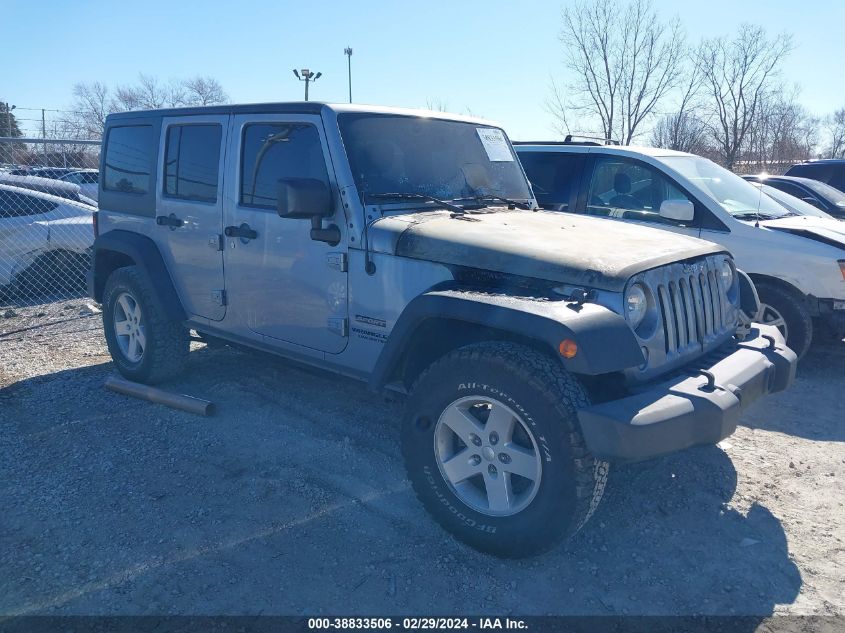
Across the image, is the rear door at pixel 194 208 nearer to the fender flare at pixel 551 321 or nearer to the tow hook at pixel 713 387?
the fender flare at pixel 551 321

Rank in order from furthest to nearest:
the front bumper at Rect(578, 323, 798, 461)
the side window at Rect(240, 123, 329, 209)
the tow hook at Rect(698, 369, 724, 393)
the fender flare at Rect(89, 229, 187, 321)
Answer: the fender flare at Rect(89, 229, 187, 321), the side window at Rect(240, 123, 329, 209), the tow hook at Rect(698, 369, 724, 393), the front bumper at Rect(578, 323, 798, 461)

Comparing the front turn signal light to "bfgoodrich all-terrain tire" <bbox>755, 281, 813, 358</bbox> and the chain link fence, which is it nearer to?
"bfgoodrich all-terrain tire" <bbox>755, 281, 813, 358</bbox>

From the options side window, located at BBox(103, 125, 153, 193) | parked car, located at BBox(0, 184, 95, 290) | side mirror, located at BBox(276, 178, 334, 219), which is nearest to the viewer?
side mirror, located at BBox(276, 178, 334, 219)

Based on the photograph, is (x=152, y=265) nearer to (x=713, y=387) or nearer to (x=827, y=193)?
(x=713, y=387)

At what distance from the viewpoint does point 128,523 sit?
3.47m

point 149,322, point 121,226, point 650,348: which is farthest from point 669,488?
point 121,226

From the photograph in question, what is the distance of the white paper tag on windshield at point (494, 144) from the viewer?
471 cm

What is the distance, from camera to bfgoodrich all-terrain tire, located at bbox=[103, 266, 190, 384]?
521cm

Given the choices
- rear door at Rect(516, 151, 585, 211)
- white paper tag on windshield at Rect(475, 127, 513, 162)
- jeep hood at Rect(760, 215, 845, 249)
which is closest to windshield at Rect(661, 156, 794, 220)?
jeep hood at Rect(760, 215, 845, 249)

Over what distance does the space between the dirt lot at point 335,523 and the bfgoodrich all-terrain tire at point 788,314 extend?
2.43ft

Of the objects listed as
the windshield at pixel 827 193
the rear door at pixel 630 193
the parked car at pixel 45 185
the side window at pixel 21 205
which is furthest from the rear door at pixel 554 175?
the parked car at pixel 45 185

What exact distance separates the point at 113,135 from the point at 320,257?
2789 millimetres

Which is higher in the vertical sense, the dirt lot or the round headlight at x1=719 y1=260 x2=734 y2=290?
the round headlight at x1=719 y1=260 x2=734 y2=290

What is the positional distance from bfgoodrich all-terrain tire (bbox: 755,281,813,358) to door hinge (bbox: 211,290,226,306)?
4.22 m
